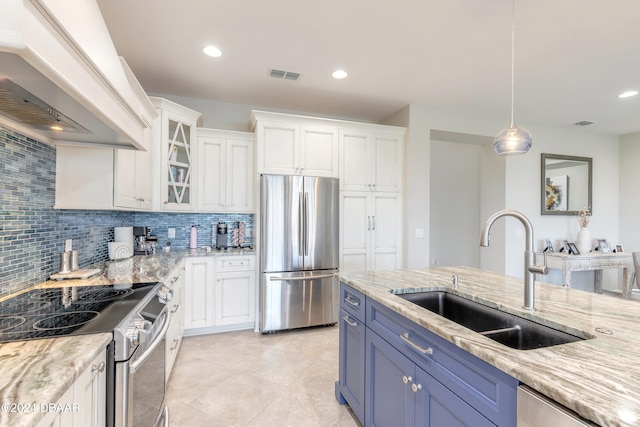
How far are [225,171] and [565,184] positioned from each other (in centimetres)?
517

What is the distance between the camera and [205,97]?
367 centimetres

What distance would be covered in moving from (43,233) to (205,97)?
2.44 m

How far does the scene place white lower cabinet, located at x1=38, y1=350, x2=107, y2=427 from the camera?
79 cm

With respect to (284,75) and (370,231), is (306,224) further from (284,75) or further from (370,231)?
(284,75)

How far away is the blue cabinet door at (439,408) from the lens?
95 centimetres

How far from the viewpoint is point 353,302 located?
6.03 ft

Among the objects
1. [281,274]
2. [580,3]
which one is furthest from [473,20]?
[281,274]

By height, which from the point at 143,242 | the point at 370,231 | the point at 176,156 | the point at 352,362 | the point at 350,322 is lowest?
the point at 352,362

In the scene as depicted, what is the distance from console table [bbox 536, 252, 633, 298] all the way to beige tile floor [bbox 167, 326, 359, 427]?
3428 millimetres

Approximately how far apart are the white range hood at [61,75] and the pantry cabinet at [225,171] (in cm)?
165

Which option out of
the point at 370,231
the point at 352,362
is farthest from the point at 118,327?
the point at 370,231

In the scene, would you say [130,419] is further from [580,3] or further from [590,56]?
[590,56]

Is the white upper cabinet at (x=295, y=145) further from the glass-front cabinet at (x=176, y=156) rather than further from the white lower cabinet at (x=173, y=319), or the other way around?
the white lower cabinet at (x=173, y=319)

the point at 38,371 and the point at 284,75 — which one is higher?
the point at 284,75
